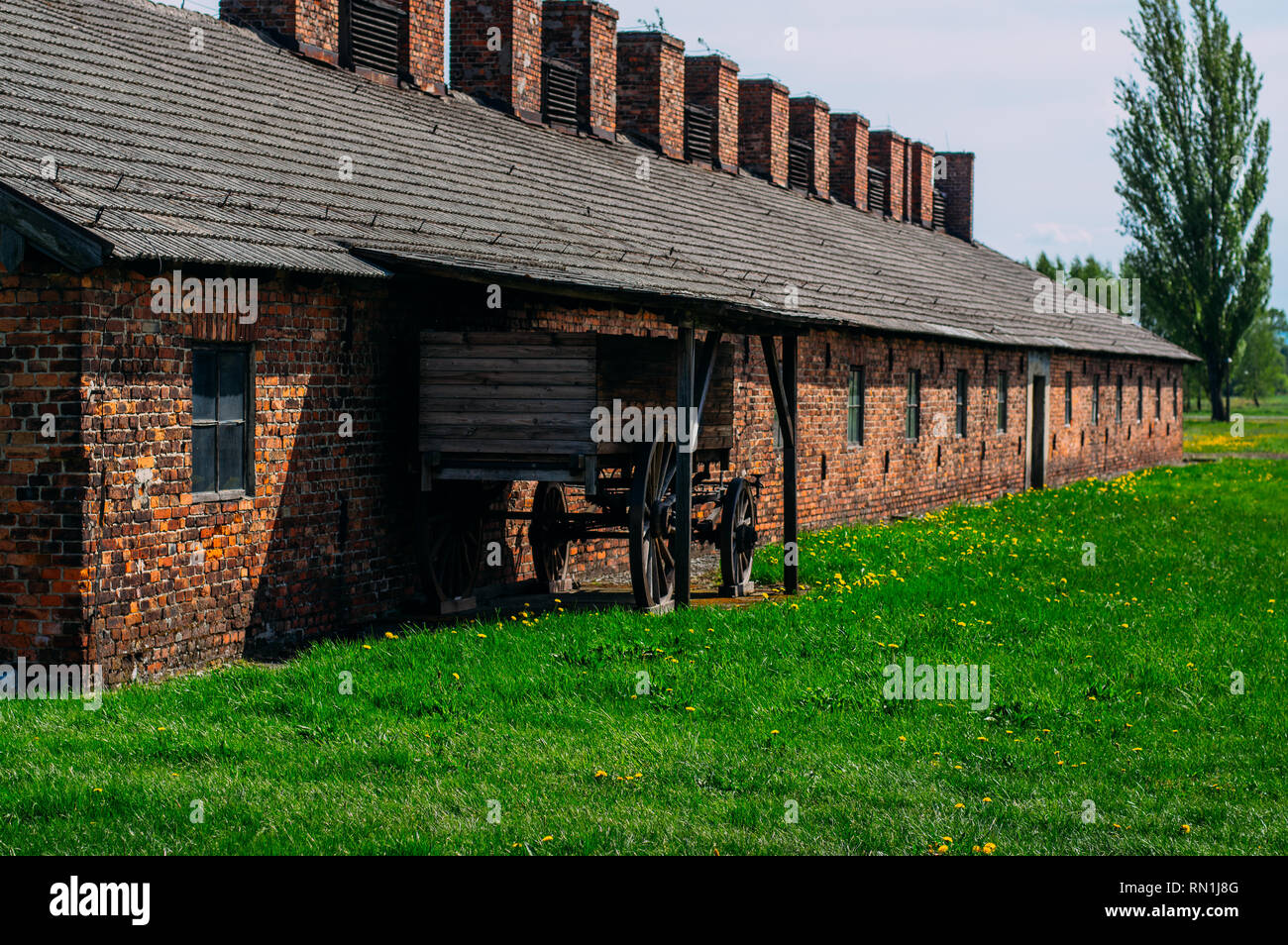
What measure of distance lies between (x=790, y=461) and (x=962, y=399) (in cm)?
1333

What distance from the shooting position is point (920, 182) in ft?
125

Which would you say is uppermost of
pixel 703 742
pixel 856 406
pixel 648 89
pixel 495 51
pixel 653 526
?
pixel 648 89

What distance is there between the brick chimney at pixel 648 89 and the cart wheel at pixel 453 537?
42.7ft

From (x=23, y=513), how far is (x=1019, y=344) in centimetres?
2180

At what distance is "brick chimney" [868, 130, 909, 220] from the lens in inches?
1410

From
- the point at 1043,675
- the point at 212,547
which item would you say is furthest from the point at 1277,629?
the point at 212,547

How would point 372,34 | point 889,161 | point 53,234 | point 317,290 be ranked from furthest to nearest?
point 889,161, point 372,34, point 317,290, point 53,234

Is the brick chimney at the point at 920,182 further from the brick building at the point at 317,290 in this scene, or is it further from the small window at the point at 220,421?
the small window at the point at 220,421

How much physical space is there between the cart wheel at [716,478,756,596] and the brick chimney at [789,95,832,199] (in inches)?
702

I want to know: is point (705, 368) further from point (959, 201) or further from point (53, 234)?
point (959, 201)

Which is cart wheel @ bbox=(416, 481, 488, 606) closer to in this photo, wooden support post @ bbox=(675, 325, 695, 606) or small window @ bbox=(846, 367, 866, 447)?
wooden support post @ bbox=(675, 325, 695, 606)

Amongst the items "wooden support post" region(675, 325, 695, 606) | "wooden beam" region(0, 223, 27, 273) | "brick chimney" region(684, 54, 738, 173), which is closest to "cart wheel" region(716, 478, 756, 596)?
"wooden support post" region(675, 325, 695, 606)

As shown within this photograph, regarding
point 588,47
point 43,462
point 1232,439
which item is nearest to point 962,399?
point 588,47

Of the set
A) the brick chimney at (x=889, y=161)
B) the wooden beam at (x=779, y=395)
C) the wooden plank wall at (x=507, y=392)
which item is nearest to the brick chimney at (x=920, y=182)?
the brick chimney at (x=889, y=161)
